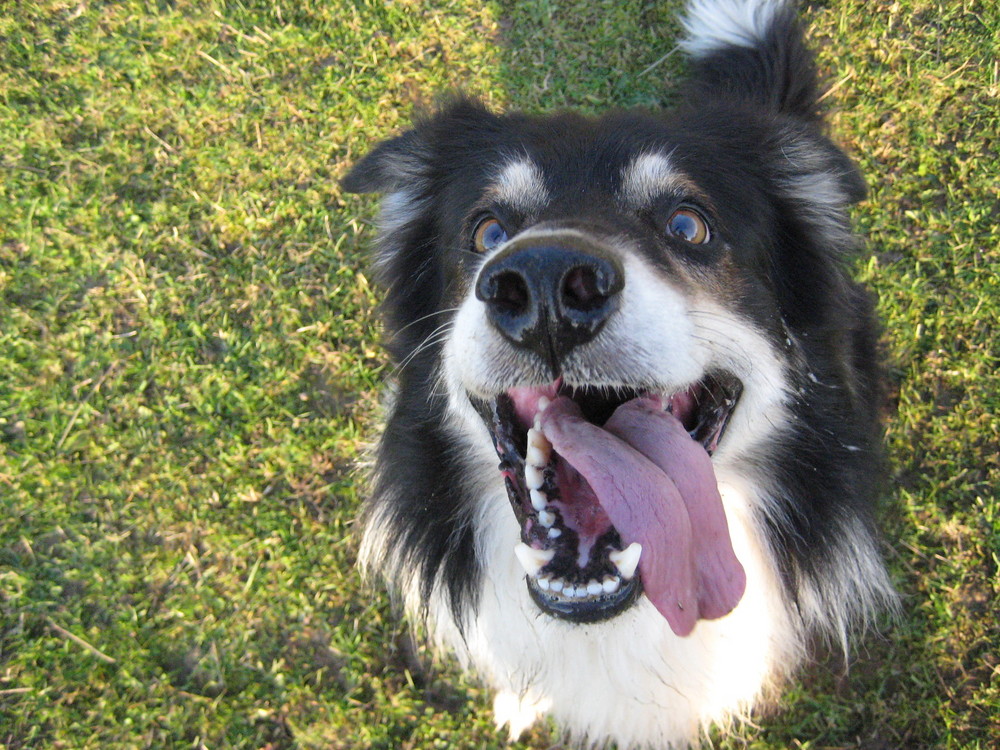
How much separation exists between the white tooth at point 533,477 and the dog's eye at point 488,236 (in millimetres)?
707

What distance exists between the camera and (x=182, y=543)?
3393mm

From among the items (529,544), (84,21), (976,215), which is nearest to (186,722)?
(529,544)

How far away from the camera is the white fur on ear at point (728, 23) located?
11.1 ft

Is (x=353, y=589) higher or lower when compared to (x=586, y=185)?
lower

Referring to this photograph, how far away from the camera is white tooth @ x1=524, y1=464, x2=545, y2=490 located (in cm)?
193

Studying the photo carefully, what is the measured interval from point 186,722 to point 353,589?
0.88 metres

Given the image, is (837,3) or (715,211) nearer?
(715,211)

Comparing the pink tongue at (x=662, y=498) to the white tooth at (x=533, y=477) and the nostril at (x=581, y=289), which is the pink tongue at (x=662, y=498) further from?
the nostril at (x=581, y=289)

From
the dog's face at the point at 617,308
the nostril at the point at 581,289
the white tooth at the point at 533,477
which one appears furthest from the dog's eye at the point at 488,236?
the white tooth at the point at 533,477

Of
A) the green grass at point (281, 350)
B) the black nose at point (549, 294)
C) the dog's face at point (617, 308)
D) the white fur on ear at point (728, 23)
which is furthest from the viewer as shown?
the white fur on ear at point (728, 23)

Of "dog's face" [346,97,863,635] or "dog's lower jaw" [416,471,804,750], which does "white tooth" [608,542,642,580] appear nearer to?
"dog's face" [346,97,863,635]

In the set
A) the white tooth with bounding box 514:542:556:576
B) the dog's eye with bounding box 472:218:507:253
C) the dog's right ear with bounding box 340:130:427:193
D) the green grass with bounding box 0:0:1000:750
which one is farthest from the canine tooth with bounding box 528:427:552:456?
the green grass with bounding box 0:0:1000:750

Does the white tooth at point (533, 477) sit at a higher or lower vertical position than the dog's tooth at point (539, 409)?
lower

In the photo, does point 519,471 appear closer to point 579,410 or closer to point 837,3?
point 579,410
